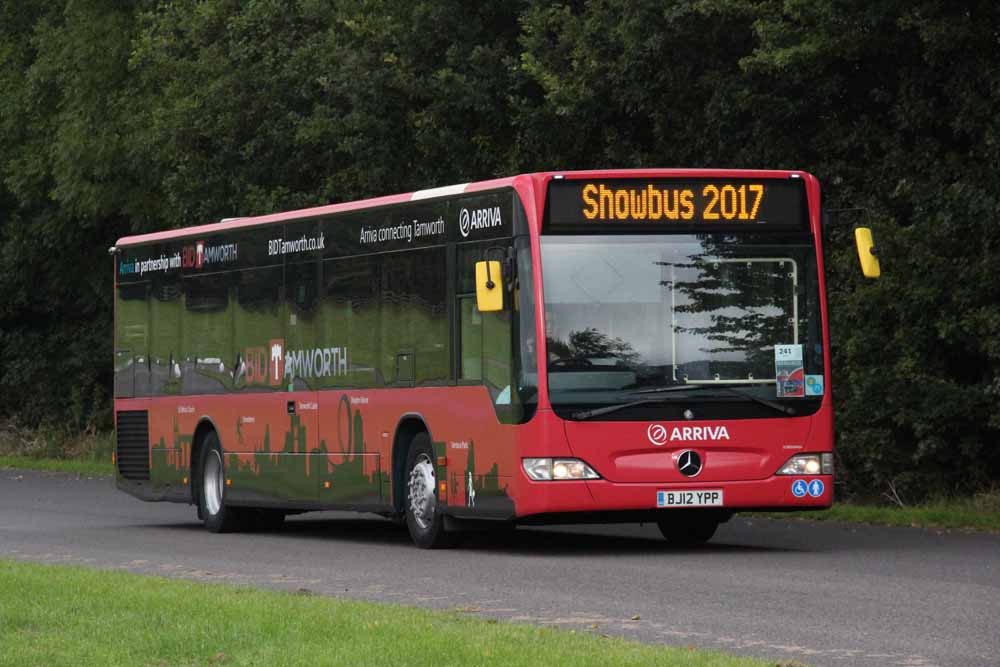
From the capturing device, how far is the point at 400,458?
798 inches

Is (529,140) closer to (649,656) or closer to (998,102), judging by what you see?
(998,102)

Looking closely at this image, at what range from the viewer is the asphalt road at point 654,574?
12133mm

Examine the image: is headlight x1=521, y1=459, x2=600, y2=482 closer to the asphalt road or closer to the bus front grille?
the asphalt road

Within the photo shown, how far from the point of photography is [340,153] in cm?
3416

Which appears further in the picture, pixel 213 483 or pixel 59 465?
pixel 59 465

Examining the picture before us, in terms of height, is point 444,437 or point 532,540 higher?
point 444,437

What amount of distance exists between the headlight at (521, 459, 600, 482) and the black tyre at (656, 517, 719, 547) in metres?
2.10

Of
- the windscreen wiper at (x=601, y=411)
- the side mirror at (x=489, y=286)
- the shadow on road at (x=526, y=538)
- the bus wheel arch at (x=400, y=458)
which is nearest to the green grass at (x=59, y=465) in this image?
the shadow on road at (x=526, y=538)

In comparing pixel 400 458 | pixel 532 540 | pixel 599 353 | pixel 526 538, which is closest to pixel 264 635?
pixel 599 353

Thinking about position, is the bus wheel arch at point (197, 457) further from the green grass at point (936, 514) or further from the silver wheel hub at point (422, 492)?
the green grass at point (936, 514)

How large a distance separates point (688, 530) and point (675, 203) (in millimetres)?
3412

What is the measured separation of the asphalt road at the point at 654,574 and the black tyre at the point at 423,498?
22 cm

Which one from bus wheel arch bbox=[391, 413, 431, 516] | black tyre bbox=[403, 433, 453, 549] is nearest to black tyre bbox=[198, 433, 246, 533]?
bus wheel arch bbox=[391, 413, 431, 516]

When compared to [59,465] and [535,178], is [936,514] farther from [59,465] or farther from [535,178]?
[59,465]
